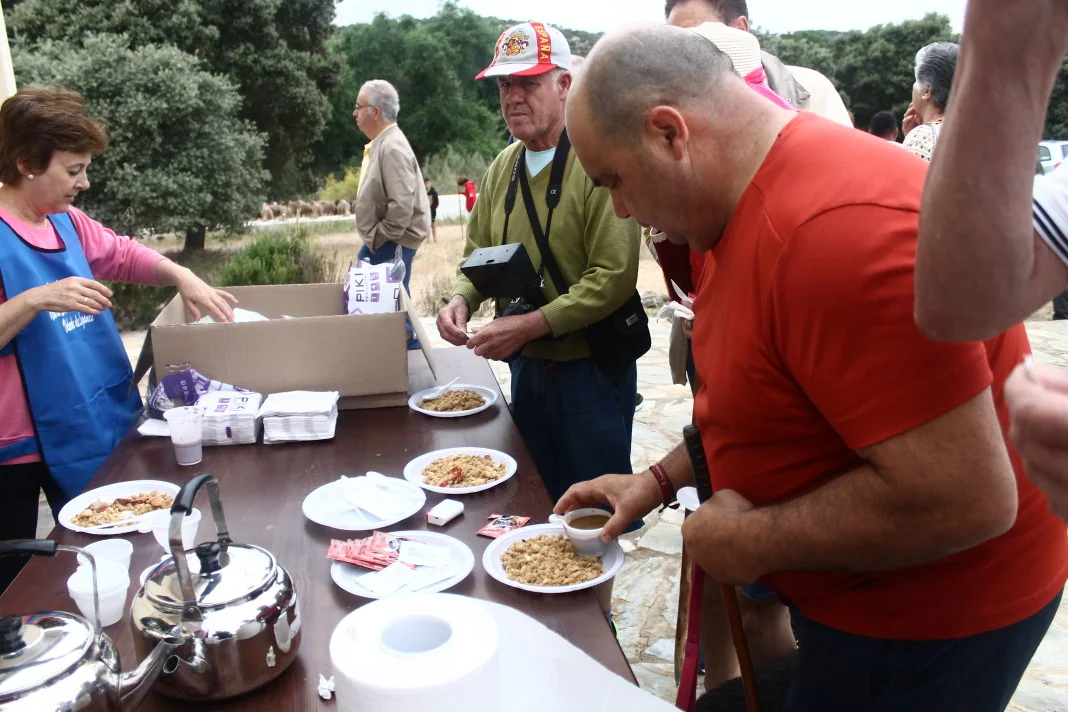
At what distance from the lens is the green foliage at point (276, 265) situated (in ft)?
30.5

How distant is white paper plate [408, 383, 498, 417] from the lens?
2633mm

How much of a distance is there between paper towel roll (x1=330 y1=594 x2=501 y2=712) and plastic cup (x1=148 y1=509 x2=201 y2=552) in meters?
0.72

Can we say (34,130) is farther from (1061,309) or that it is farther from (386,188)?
(1061,309)

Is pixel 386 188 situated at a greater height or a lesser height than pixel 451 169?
greater

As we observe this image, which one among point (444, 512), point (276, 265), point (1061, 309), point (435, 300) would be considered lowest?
point (435, 300)

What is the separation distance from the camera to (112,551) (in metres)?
1.68

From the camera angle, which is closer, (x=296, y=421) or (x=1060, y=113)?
(x=296, y=421)

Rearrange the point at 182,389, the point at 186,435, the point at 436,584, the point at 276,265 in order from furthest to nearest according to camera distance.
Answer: the point at 276,265, the point at 182,389, the point at 186,435, the point at 436,584

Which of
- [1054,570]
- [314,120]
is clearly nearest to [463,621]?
[1054,570]

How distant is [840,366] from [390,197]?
5727 mm

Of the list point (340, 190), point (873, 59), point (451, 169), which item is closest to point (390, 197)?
point (340, 190)

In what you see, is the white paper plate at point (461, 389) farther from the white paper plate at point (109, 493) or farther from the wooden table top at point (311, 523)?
the white paper plate at point (109, 493)

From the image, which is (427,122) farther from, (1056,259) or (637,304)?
(1056,259)

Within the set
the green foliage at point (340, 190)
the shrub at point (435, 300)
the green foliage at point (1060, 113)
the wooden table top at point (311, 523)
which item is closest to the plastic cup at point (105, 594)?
the wooden table top at point (311, 523)
